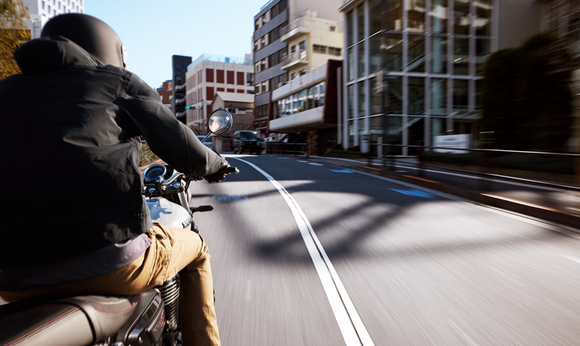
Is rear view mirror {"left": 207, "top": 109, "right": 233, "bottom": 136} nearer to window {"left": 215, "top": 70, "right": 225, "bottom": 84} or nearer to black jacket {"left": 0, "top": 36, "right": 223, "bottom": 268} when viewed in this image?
black jacket {"left": 0, "top": 36, "right": 223, "bottom": 268}

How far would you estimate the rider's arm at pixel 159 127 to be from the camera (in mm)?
1660

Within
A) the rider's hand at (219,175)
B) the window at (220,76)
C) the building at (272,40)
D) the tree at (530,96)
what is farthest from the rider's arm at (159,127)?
the window at (220,76)

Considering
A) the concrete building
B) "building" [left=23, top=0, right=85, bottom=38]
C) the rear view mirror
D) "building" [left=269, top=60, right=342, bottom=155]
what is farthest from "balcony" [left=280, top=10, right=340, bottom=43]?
the rear view mirror

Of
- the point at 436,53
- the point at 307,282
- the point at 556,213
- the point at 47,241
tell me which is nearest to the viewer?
the point at 47,241

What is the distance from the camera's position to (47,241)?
142 centimetres

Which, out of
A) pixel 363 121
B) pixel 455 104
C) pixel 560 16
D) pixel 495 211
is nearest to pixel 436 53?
pixel 455 104

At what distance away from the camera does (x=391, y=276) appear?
4.02 metres

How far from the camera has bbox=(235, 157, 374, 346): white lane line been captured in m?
2.78

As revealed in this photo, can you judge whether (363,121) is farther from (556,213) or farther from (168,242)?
(168,242)

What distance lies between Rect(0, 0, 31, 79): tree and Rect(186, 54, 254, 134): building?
77809 millimetres

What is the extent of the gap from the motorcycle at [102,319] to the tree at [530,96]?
12545mm

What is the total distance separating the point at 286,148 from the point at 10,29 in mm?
23813

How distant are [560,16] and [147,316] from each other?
11.4 metres

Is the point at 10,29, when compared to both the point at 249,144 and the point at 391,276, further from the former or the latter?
the point at 249,144
